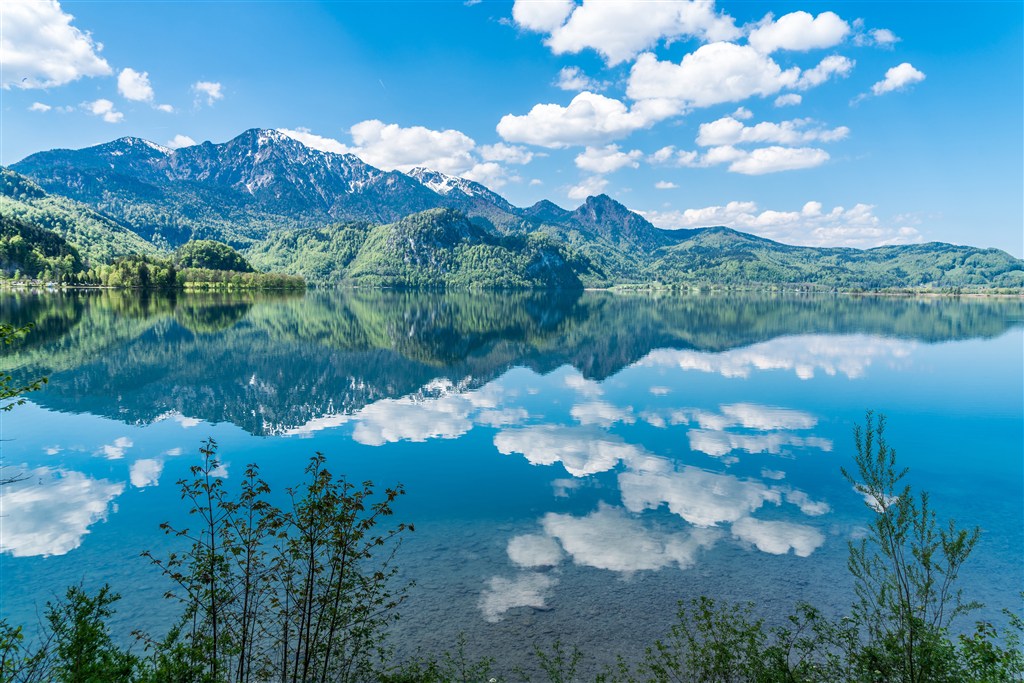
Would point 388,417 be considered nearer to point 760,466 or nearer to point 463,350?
point 760,466

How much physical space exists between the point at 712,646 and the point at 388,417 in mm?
40965

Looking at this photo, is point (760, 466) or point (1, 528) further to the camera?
point (760, 466)

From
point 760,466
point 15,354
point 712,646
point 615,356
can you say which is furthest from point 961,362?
point 15,354

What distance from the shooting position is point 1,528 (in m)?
26.4

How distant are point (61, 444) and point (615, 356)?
75579 millimetres

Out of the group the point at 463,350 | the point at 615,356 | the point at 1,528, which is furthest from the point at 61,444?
the point at 615,356

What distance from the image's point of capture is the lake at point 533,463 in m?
21.8

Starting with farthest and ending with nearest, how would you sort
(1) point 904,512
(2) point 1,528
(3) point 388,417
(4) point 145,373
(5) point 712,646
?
(4) point 145,373
(3) point 388,417
(2) point 1,528
(5) point 712,646
(1) point 904,512

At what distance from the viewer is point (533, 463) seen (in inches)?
1522

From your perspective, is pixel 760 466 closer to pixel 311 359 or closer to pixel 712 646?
pixel 712 646

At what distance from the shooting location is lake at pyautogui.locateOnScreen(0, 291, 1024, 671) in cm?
2175

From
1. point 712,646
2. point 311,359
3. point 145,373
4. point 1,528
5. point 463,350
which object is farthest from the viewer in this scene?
point 463,350

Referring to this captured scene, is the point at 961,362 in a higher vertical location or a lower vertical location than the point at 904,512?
lower

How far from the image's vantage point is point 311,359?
83.3m
